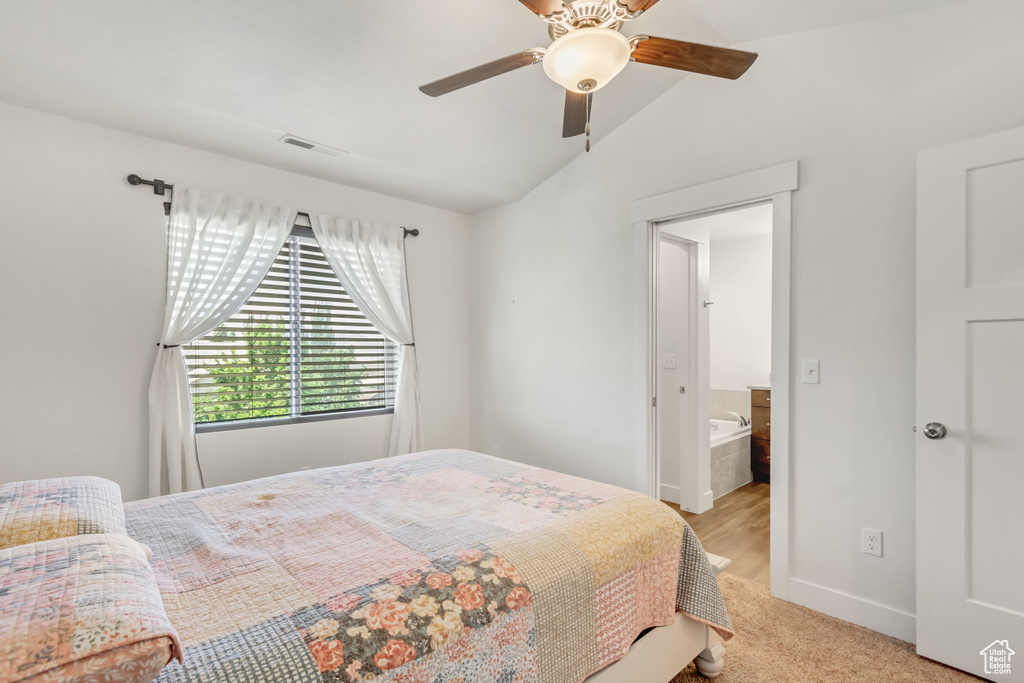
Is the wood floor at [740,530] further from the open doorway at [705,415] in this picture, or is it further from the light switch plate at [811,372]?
the light switch plate at [811,372]

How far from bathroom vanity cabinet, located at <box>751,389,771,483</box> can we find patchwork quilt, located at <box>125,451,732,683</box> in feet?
10.2

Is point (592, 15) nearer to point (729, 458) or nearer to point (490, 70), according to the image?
point (490, 70)

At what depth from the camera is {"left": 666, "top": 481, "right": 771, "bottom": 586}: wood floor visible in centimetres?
283

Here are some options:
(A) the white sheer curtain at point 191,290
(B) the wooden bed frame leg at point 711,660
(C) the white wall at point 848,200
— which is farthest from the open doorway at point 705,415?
(A) the white sheer curtain at point 191,290

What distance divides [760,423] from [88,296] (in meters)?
4.95

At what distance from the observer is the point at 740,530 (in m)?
3.34

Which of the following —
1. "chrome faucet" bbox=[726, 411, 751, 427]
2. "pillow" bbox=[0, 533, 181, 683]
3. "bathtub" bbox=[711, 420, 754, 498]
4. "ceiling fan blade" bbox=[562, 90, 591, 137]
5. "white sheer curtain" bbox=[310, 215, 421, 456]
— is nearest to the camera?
"pillow" bbox=[0, 533, 181, 683]

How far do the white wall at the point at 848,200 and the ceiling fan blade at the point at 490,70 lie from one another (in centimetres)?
150

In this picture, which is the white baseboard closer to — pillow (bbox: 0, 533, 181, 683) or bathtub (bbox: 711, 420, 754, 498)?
bathtub (bbox: 711, 420, 754, 498)

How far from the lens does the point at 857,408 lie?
227cm

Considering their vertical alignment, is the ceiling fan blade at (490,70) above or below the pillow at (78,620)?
above

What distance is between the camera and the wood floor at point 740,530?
2.83m

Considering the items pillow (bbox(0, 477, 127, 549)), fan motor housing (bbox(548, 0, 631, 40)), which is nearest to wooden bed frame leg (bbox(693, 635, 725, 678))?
pillow (bbox(0, 477, 127, 549))

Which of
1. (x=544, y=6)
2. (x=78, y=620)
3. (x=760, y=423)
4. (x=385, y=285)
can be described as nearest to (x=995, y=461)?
(x=544, y=6)
